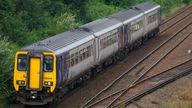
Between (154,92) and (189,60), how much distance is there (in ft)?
23.8

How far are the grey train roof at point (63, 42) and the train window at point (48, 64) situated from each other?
348mm

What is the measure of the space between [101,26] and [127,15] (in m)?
5.56

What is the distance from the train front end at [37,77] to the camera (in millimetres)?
20500

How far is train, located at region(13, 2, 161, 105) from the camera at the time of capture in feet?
67.4

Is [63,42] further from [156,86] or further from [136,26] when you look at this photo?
[136,26]

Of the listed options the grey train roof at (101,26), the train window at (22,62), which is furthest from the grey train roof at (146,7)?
the train window at (22,62)

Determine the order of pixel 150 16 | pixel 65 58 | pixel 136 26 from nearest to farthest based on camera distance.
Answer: pixel 65 58 < pixel 136 26 < pixel 150 16

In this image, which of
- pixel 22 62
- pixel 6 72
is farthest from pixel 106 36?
pixel 22 62

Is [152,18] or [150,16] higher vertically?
[150,16]

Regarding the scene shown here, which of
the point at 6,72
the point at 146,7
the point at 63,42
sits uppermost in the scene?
the point at 63,42

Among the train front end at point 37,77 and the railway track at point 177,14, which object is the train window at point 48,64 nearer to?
the train front end at point 37,77

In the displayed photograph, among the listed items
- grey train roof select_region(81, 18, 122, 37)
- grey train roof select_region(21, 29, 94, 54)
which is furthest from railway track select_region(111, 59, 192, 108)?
grey train roof select_region(81, 18, 122, 37)

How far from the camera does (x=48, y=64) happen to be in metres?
20.6

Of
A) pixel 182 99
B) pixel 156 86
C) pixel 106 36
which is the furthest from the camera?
pixel 106 36
